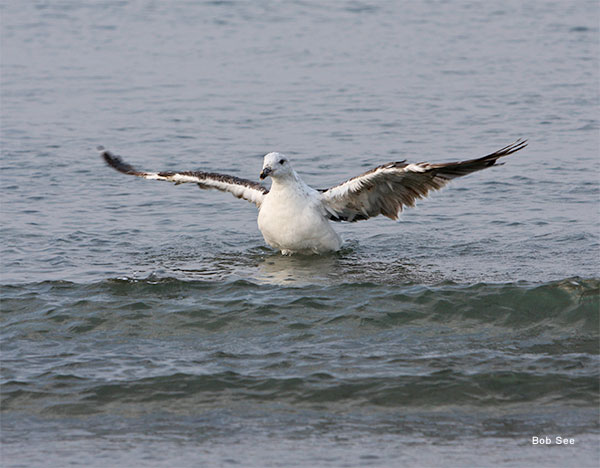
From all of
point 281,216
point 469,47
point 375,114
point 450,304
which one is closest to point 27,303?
point 281,216

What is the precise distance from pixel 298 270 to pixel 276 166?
1149 mm

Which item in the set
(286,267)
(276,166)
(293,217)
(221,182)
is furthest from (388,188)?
(221,182)

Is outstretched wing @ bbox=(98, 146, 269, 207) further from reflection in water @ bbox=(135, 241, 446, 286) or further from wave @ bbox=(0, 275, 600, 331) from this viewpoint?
wave @ bbox=(0, 275, 600, 331)

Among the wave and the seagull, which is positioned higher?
the seagull

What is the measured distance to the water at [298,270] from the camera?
7.05 metres

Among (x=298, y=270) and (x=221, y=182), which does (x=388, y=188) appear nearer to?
(x=298, y=270)

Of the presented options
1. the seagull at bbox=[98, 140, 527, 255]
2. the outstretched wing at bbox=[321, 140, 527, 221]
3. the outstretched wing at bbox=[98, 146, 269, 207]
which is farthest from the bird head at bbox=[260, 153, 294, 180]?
the outstretched wing at bbox=[98, 146, 269, 207]

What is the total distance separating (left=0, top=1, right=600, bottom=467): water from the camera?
705cm

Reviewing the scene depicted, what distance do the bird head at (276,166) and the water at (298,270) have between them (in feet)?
3.34

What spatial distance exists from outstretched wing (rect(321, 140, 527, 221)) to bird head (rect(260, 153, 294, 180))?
1.67 ft

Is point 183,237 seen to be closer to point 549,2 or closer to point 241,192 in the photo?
point 241,192

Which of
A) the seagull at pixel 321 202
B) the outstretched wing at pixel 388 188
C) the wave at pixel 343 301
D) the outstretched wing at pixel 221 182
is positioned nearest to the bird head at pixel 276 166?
the seagull at pixel 321 202

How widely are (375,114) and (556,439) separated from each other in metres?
11.8

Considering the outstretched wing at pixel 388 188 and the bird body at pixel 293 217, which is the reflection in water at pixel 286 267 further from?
the outstretched wing at pixel 388 188
